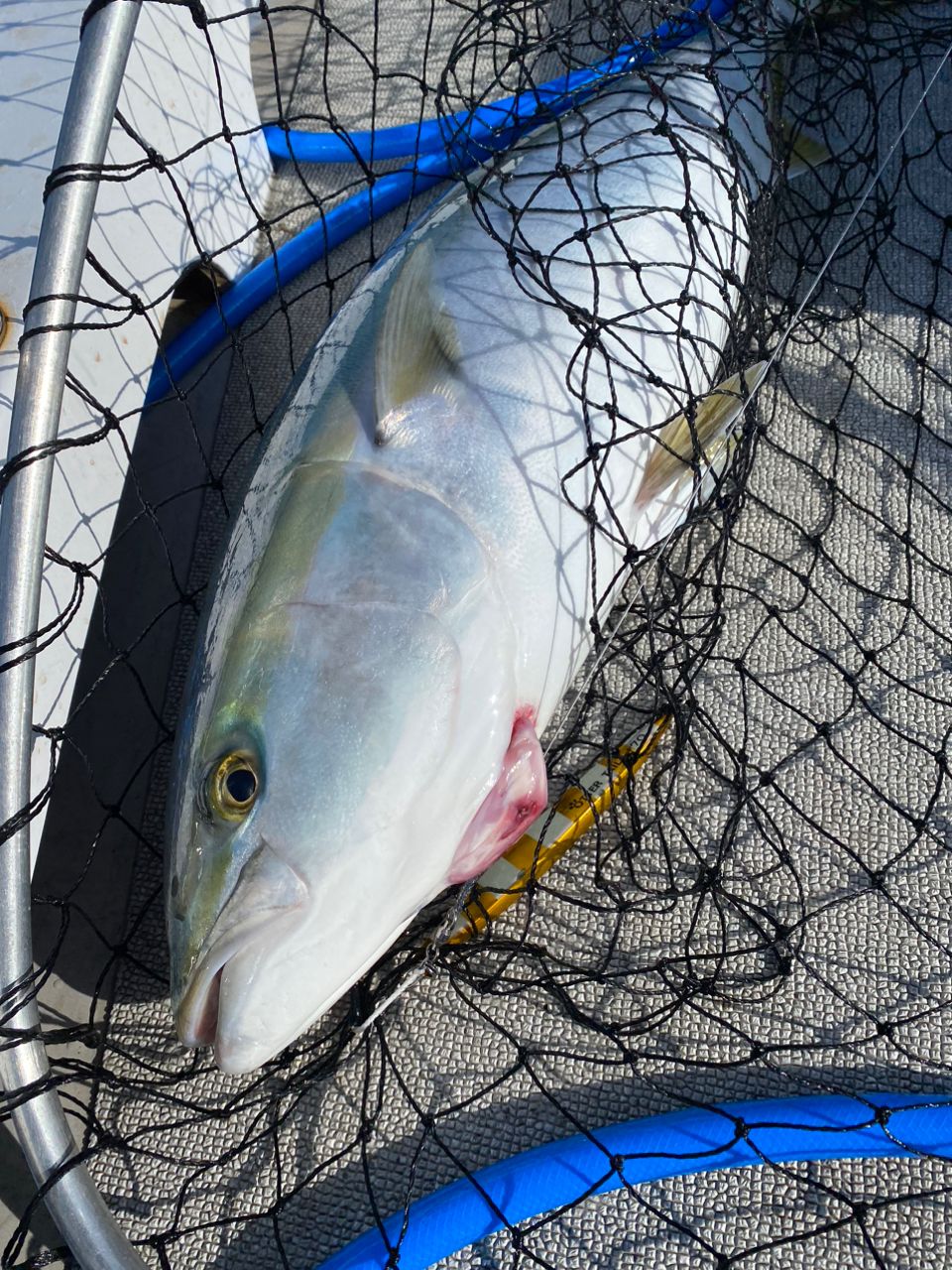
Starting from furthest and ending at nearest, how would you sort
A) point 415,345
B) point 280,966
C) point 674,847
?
point 674,847
point 415,345
point 280,966

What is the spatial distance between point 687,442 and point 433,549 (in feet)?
1.60

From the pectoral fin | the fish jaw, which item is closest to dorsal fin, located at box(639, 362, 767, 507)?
the pectoral fin

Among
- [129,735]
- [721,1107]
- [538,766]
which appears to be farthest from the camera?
[129,735]

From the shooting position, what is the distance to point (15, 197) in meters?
1.87

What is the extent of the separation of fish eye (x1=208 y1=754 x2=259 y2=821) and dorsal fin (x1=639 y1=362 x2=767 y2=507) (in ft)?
2.37

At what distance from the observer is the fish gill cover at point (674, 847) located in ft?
4.93

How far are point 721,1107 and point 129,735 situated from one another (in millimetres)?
1222

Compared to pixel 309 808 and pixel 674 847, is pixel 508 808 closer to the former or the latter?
pixel 309 808

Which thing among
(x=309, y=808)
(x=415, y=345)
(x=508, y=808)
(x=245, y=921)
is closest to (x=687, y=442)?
(x=415, y=345)

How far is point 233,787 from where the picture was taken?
4.27 ft

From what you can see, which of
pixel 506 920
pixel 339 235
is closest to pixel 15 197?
pixel 339 235

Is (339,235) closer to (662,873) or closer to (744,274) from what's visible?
(744,274)

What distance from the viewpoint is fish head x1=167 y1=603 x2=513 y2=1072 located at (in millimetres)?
1234

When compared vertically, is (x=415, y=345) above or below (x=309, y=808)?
above
